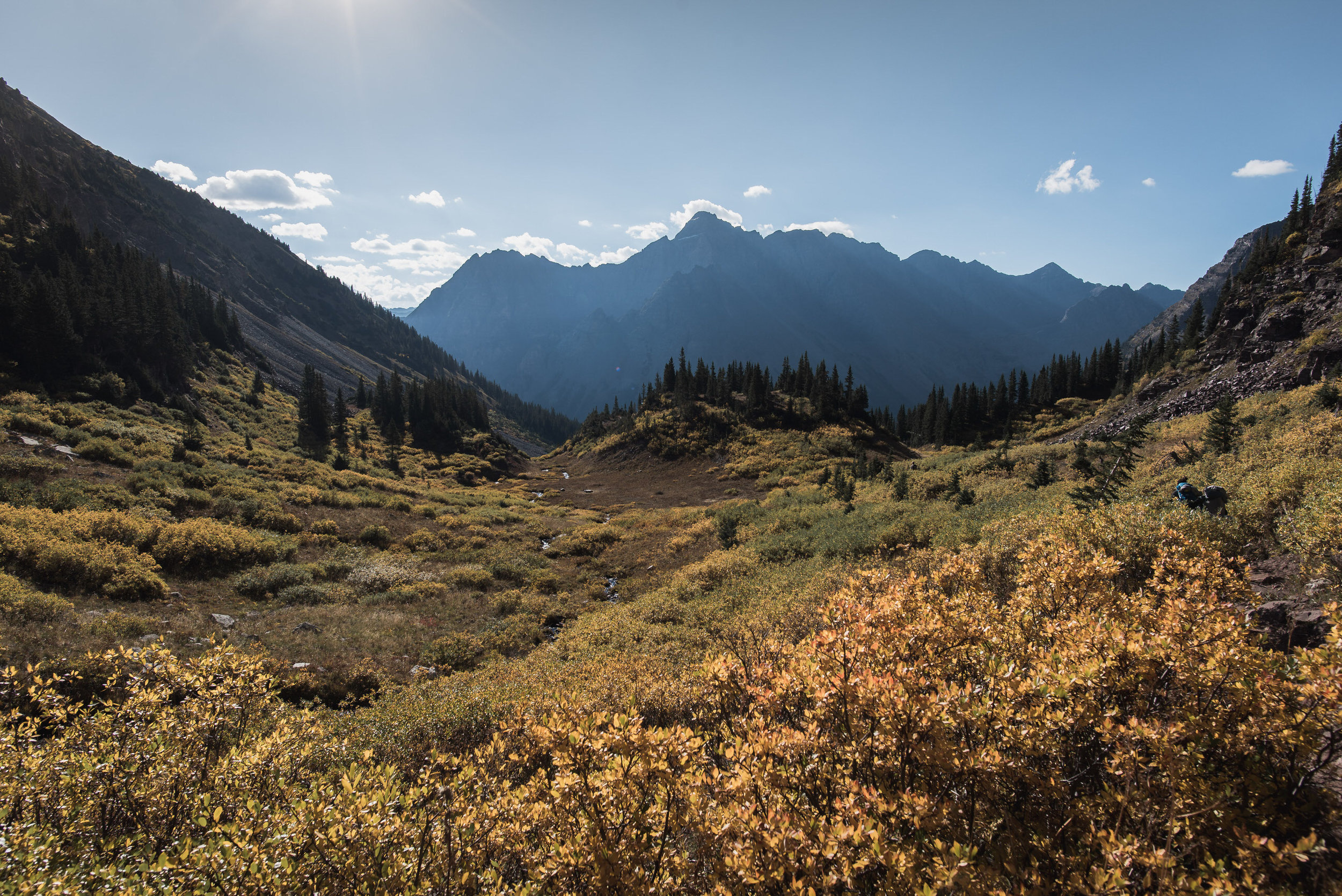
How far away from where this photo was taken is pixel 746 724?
17.1ft

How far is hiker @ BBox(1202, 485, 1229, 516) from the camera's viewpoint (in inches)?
465

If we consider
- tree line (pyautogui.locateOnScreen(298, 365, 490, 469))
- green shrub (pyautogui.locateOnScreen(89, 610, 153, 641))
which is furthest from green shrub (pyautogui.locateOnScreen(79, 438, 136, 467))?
tree line (pyautogui.locateOnScreen(298, 365, 490, 469))

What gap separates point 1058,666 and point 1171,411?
60549mm

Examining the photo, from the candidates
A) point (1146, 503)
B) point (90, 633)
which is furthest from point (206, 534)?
point (1146, 503)

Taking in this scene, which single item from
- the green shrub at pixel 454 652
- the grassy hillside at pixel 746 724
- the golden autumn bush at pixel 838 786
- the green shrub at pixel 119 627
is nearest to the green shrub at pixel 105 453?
the grassy hillside at pixel 746 724

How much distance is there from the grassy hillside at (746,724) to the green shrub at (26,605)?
0.34ft

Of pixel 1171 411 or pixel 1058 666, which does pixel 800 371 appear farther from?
pixel 1058 666

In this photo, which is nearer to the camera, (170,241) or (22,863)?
(22,863)

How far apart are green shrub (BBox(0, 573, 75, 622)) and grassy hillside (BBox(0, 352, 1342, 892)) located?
11 cm

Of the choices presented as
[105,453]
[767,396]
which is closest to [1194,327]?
[767,396]

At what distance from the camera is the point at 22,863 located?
12.4 ft

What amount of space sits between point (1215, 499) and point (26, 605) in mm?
30934

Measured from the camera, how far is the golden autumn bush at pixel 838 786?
12.1ft

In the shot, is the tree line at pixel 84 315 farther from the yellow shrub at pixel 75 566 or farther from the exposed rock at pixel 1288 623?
the exposed rock at pixel 1288 623
